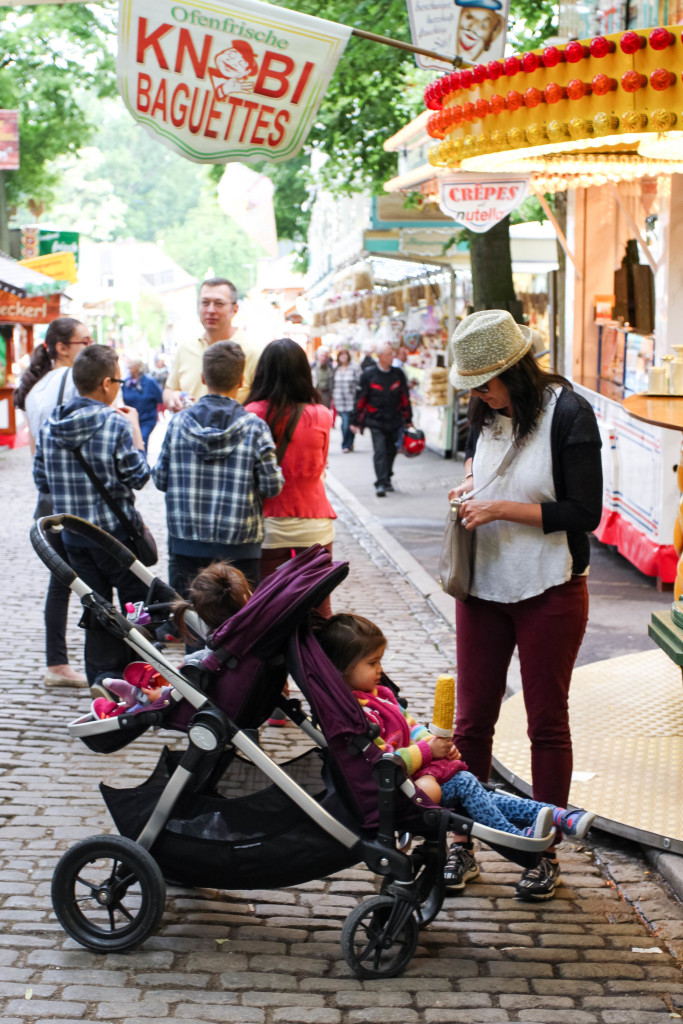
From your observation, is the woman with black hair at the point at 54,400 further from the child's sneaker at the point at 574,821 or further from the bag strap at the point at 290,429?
the child's sneaker at the point at 574,821

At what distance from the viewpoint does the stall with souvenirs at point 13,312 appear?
2109cm

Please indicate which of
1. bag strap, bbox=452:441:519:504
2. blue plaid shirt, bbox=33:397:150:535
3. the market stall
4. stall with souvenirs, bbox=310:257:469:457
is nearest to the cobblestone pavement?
blue plaid shirt, bbox=33:397:150:535

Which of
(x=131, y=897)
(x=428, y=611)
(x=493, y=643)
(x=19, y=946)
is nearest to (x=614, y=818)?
(x=493, y=643)

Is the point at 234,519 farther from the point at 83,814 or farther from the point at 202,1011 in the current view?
the point at 202,1011

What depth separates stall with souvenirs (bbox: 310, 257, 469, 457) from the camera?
19516 millimetres

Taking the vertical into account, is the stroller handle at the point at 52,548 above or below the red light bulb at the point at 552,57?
below

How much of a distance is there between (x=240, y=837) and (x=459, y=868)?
2.91 feet

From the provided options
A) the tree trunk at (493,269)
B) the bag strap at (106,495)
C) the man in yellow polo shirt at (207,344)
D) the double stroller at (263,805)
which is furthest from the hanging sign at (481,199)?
the double stroller at (263,805)

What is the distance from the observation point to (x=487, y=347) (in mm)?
3830

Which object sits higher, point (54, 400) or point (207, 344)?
point (207, 344)

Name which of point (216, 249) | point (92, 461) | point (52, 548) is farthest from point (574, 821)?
point (216, 249)

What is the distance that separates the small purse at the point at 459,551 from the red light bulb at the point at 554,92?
133 centimetres

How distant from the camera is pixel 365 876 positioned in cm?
432

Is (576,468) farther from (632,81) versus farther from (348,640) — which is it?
(632,81)
